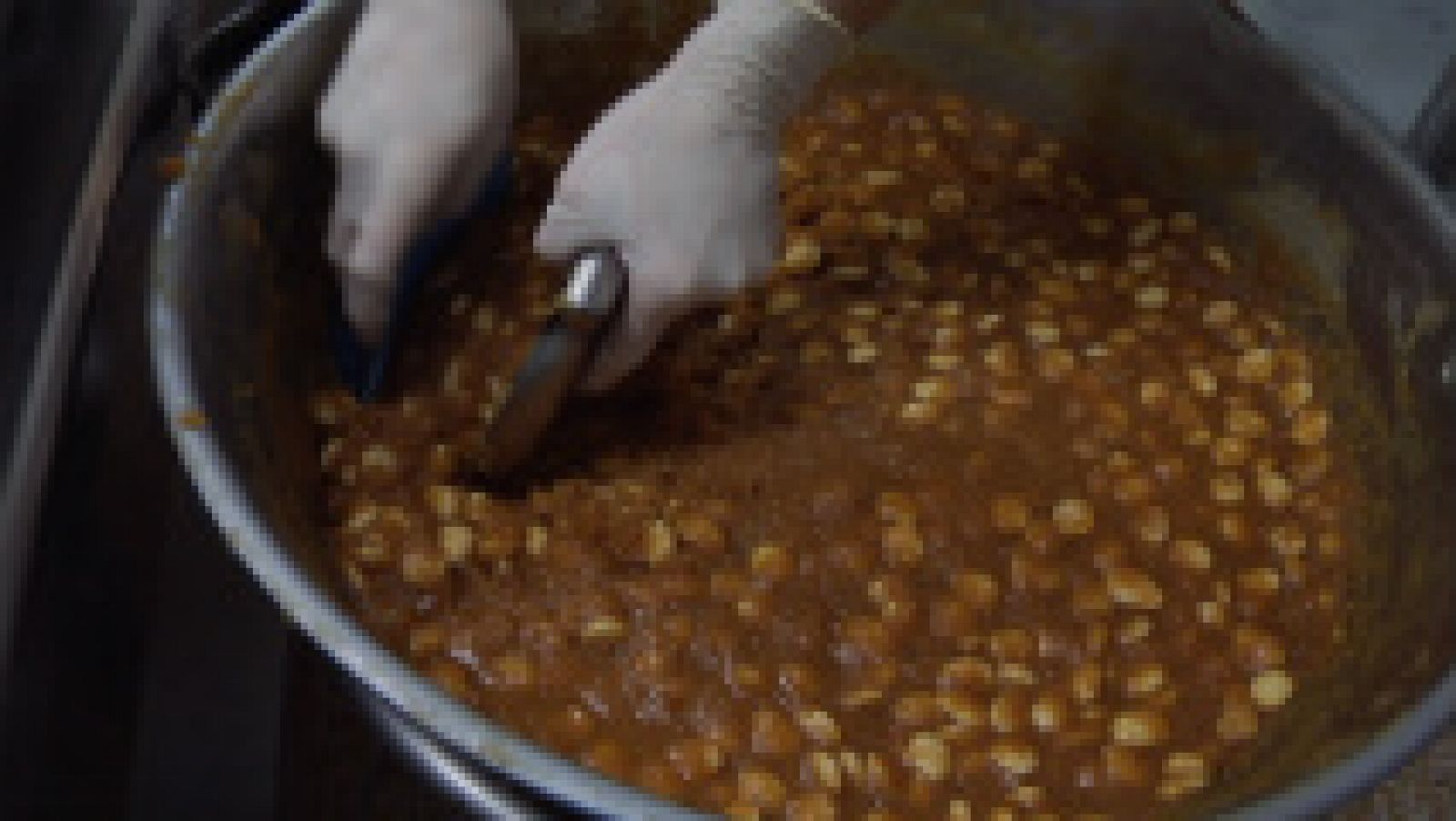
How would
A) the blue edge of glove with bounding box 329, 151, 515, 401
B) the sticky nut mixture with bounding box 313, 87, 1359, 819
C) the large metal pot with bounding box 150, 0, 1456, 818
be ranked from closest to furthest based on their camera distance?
the large metal pot with bounding box 150, 0, 1456, 818
the sticky nut mixture with bounding box 313, 87, 1359, 819
the blue edge of glove with bounding box 329, 151, 515, 401

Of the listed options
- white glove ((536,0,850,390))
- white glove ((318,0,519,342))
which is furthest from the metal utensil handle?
white glove ((318,0,519,342))

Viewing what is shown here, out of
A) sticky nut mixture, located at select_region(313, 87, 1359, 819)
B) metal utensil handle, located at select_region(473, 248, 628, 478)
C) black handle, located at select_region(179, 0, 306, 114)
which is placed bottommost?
sticky nut mixture, located at select_region(313, 87, 1359, 819)

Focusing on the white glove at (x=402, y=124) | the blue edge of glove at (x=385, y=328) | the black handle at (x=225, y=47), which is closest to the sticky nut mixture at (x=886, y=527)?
the blue edge of glove at (x=385, y=328)

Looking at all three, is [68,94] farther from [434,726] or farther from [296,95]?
[434,726]

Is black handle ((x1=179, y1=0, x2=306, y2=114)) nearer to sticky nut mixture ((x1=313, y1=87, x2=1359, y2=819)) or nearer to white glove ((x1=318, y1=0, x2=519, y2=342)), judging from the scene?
white glove ((x1=318, y1=0, x2=519, y2=342))

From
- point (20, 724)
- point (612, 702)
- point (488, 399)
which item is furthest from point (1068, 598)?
point (20, 724)

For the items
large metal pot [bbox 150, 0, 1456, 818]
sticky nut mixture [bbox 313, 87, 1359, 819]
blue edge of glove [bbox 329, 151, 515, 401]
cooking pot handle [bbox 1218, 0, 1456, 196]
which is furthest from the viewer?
cooking pot handle [bbox 1218, 0, 1456, 196]

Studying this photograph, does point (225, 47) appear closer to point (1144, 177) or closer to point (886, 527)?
point (886, 527)

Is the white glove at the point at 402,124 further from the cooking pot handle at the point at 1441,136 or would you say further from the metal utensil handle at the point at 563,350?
the cooking pot handle at the point at 1441,136
